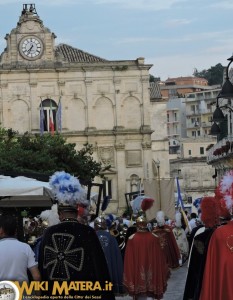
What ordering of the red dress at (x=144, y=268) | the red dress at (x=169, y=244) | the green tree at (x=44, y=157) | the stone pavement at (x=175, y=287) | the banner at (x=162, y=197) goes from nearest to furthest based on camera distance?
the red dress at (x=144, y=268) < the stone pavement at (x=175, y=287) < the red dress at (x=169, y=244) < the banner at (x=162, y=197) < the green tree at (x=44, y=157)

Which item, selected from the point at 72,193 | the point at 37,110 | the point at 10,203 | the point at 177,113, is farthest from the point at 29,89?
the point at 177,113

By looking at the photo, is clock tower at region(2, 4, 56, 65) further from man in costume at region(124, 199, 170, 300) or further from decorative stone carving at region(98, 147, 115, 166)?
man in costume at region(124, 199, 170, 300)

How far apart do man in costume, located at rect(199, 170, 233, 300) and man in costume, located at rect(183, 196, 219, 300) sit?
636mm

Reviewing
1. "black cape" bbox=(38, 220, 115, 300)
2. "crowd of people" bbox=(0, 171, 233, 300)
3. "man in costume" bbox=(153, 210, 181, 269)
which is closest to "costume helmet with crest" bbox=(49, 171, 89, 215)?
"crowd of people" bbox=(0, 171, 233, 300)

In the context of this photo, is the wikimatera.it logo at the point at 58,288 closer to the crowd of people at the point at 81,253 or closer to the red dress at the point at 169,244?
the crowd of people at the point at 81,253

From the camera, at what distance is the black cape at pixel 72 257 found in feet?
36.8

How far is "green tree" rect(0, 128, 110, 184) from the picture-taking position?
53.3 metres

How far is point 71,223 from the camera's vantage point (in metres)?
11.4

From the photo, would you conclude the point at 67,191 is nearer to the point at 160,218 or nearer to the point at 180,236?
the point at 160,218

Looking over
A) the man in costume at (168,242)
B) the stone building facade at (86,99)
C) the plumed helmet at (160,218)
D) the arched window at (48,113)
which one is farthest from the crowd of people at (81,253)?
the stone building facade at (86,99)

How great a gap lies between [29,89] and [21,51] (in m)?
2.66

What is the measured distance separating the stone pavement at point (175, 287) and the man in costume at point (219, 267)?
10.4m

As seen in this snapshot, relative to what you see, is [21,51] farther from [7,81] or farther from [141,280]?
[141,280]

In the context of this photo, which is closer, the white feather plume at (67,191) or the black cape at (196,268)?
the black cape at (196,268)
